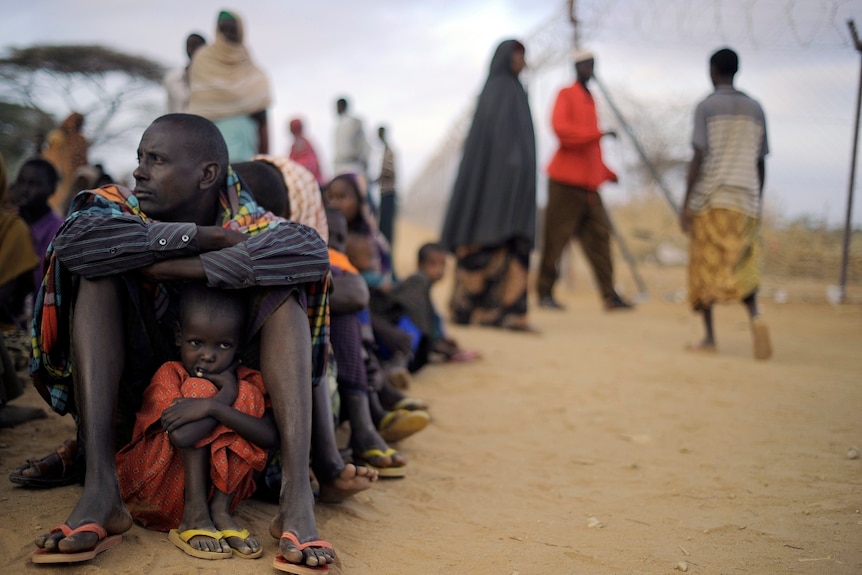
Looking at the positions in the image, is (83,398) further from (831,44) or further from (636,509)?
(831,44)

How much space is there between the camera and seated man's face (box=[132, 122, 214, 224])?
2428 mm

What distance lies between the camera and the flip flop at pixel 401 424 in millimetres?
3262

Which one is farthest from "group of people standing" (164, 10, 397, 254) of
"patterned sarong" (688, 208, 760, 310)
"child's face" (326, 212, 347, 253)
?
"patterned sarong" (688, 208, 760, 310)

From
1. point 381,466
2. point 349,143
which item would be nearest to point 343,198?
point 381,466

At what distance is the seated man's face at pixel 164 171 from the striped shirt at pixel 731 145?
4.37m

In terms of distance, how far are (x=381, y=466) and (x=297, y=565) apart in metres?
1.02

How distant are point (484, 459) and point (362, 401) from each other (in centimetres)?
67

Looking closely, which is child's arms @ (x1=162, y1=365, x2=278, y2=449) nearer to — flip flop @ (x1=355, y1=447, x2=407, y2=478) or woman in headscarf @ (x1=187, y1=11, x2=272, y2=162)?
flip flop @ (x1=355, y1=447, x2=407, y2=478)

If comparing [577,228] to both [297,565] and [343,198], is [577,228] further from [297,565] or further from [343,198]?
[297,565]

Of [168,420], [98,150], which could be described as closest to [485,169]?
[168,420]

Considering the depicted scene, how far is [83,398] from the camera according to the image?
2201 mm

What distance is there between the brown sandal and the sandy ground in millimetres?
38

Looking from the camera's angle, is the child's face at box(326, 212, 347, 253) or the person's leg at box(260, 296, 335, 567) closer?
the person's leg at box(260, 296, 335, 567)

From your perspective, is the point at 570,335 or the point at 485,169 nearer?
the point at 570,335
